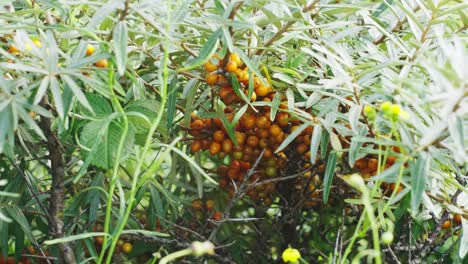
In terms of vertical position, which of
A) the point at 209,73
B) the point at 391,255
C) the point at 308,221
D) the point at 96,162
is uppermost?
the point at 209,73

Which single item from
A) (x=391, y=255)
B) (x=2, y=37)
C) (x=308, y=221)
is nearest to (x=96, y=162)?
(x=2, y=37)

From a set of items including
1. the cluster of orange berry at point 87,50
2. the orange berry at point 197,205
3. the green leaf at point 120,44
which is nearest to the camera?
the green leaf at point 120,44

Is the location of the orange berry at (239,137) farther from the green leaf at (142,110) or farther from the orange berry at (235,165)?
the green leaf at (142,110)

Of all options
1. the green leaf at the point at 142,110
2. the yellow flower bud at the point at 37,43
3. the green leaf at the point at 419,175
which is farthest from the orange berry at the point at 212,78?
the green leaf at the point at 419,175

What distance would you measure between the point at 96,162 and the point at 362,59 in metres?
0.59

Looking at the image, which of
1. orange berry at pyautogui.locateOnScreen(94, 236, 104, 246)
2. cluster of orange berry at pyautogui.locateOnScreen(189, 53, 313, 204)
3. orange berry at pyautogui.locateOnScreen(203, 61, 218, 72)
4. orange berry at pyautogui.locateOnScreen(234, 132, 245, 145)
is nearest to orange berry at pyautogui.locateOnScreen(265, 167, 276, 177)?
cluster of orange berry at pyautogui.locateOnScreen(189, 53, 313, 204)

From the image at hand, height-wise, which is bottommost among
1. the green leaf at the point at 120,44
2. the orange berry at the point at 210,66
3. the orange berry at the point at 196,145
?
the orange berry at the point at 196,145

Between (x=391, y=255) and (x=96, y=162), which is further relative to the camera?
(x=391, y=255)

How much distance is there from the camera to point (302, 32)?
1.44m

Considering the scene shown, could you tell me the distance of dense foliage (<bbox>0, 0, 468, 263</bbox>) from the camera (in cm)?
112

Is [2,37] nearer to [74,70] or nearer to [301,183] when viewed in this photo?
[74,70]

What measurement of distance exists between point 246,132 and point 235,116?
0.42ft

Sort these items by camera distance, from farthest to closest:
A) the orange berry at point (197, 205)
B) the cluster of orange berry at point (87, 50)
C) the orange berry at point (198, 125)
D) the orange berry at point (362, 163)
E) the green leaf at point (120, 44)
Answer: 1. the orange berry at point (197, 205)
2. the orange berry at point (198, 125)
3. the orange berry at point (362, 163)
4. the cluster of orange berry at point (87, 50)
5. the green leaf at point (120, 44)

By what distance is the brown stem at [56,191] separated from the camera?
1311 millimetres
